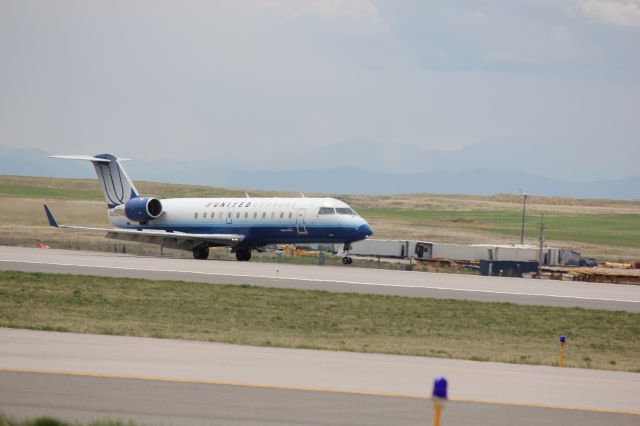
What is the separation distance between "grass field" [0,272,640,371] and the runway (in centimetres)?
319

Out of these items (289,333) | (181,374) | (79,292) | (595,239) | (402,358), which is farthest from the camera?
(595,239)

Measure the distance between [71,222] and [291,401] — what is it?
6128 centimetres

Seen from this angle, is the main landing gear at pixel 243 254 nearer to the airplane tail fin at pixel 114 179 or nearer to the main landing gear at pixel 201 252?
the main landing gear at pixel 201 252

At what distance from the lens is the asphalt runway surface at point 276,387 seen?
1326cm

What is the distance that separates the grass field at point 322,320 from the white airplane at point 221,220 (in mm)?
16074

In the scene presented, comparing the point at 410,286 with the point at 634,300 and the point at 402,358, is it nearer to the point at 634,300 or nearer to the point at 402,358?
the point at 634,300

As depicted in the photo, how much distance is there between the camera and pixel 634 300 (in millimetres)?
38250

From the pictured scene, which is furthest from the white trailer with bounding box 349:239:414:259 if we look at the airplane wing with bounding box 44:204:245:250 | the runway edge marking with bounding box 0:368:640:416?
the runway edge marking with bounding box 0:368:640:416

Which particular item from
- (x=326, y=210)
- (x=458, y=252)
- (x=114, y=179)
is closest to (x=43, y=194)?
(x=114, y=179)

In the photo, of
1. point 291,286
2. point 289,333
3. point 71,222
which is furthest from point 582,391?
point 71,222

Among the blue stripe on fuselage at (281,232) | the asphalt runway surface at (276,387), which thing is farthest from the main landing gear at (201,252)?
the asphalt runway surface at (276,387)

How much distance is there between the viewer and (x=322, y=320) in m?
27.6

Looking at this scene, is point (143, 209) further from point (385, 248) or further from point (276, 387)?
point (276, 387)

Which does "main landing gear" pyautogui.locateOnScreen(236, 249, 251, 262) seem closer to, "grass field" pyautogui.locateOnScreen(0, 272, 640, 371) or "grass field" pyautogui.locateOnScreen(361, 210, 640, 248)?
"grass field" pyautogui.locateOnScreen(0, 272, 640, 371)
